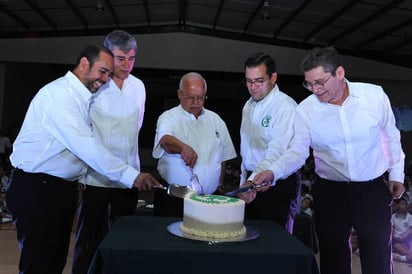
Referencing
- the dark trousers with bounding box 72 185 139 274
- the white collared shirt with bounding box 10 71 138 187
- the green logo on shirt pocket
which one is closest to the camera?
the white collared shirt with bounding box 10 71 138 187

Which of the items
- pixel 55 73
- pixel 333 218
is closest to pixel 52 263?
pixel 333 218

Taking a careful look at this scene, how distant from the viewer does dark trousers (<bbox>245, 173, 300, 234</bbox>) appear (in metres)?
2.00

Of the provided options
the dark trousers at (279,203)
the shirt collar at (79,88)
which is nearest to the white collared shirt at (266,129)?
the dark trousers at (279,203)

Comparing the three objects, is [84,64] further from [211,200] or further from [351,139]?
[351,139]

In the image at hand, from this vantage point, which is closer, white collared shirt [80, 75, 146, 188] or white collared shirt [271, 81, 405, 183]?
white collared shirt [271, 81, 405, 183]

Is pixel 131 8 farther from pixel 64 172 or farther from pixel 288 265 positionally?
pixel 288 265

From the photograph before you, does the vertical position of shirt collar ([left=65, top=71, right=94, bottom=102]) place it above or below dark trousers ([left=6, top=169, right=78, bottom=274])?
above

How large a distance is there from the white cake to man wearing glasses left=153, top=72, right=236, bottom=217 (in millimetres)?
678

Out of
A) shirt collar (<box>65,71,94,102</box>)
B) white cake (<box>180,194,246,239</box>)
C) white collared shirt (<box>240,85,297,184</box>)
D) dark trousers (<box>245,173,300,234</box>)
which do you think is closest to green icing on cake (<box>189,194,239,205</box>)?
white cake (<box>180,194,246,239</box>)

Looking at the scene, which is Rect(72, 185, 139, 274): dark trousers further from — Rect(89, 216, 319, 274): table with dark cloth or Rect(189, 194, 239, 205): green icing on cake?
Rect(89, 216, 319, 274): table with dark cloth

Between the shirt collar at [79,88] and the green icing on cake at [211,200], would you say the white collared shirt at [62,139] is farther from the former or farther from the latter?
the green icing on cake at [211,200]

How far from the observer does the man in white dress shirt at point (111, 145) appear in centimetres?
194

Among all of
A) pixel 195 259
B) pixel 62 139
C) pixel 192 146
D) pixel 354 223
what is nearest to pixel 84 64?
pixel 62 139

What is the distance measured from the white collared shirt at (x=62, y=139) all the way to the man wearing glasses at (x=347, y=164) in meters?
0.66
